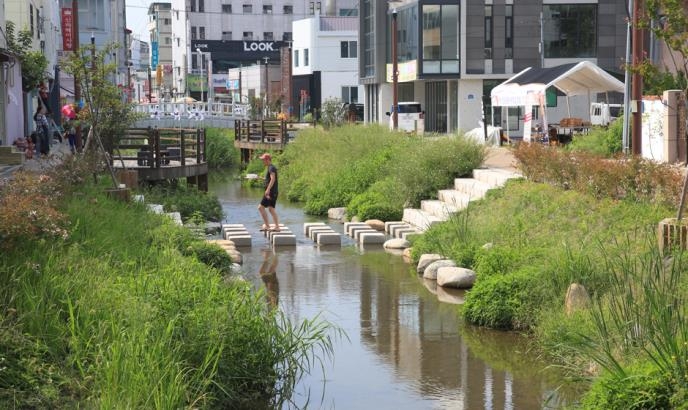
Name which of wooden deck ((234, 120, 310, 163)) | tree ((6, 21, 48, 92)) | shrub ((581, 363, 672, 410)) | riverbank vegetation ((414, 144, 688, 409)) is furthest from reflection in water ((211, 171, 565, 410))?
wooden deck ((234, 120, 310, 163))

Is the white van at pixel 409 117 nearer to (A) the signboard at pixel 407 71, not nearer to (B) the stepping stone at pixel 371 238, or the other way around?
(A) the signboard at pixel 407 71

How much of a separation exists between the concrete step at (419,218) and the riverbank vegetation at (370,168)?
92cm

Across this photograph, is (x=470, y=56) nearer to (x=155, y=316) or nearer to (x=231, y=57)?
(x=155, y=316)

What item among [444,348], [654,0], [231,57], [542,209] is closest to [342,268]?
[542,209]

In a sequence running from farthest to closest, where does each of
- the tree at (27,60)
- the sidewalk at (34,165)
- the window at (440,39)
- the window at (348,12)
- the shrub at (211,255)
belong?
Answer: the window at (348,12)
the window at (440,39)
the tree at (27,60)
the sidewalk at (34,165)
the shrub at (211,255)

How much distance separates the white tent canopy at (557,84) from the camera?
3634 centimetres

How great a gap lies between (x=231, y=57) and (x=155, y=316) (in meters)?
101

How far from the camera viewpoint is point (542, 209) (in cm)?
1950

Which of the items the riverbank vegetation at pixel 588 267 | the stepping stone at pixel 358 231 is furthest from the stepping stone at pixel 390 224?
the riverbank vegetation at pixel 588 267

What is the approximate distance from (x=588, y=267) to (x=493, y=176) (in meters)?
10.7

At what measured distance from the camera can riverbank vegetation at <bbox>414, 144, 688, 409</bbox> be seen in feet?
30.6

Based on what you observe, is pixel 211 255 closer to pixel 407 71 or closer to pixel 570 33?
pixel 570 33

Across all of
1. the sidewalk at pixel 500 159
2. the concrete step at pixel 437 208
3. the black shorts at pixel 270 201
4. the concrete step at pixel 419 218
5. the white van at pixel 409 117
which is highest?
the white van at pixel 409 117

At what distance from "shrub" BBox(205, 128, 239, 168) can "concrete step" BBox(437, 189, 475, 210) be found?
2716 cm
